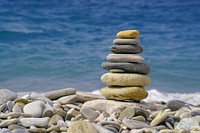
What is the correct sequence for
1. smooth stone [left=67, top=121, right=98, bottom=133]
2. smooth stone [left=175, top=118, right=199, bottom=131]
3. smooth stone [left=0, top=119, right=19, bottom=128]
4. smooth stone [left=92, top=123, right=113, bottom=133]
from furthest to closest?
1. smooth stone [left=175, top=118, right=199, bottom=131]
2. smooth stone [left=0, top=119, right=19, bottom=128]
3. smooth stone [left=92, top=123, right=113, bottom=133]
4. smooth stone [left=67, top=121, right=98, bottom=133]

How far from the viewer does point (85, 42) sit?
53.5ft

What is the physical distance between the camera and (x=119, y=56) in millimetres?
6102

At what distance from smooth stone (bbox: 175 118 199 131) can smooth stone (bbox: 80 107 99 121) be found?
91 cm

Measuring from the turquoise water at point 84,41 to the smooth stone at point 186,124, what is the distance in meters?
4.98

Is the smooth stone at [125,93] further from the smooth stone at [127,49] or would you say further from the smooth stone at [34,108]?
the smooth stone at [34,108]

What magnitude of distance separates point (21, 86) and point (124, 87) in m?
4.52

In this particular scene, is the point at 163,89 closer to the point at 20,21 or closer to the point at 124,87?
the point at 124,87

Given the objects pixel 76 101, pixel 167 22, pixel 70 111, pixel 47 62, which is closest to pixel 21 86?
pixel 47 62

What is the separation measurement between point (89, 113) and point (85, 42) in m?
10.9

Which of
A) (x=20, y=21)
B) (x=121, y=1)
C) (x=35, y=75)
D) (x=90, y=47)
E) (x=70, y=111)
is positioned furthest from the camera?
(x=121, y=1)

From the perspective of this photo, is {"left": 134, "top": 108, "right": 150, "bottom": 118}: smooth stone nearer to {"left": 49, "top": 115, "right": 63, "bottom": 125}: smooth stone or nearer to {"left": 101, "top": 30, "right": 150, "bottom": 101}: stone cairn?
{"left": 101, "top": 30, "right": 150, "bottom": 101}: stone cairn

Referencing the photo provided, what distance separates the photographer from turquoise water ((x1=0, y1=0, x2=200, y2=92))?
11.1 meters

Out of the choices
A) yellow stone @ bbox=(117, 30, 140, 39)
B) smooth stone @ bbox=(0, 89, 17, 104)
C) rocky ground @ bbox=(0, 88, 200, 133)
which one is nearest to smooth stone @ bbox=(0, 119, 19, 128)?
rocky ground @ bbox=(0, 88, 200, 133)

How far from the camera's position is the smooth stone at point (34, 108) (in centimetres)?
537
